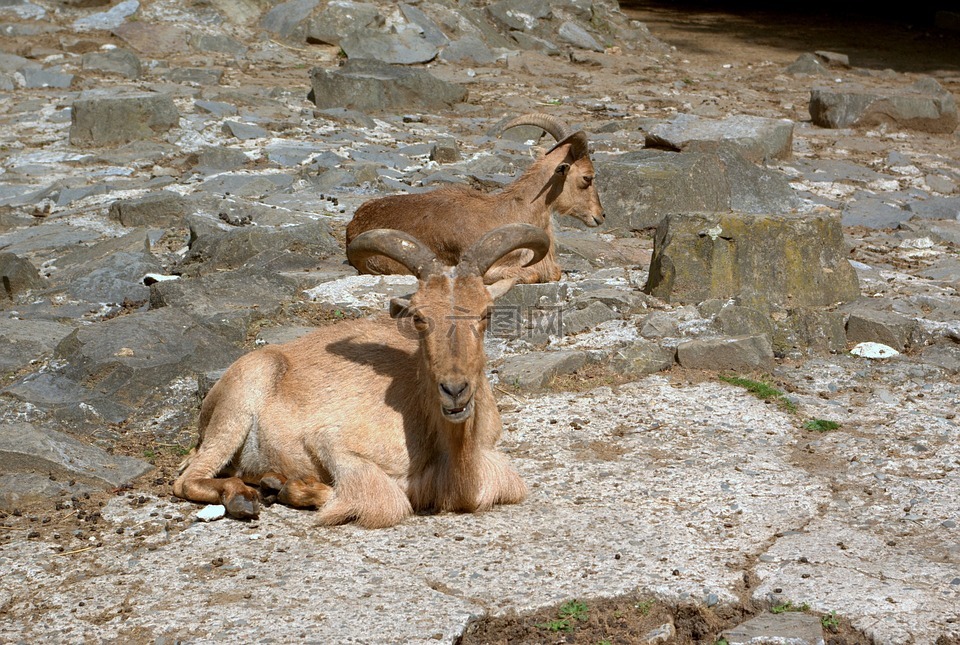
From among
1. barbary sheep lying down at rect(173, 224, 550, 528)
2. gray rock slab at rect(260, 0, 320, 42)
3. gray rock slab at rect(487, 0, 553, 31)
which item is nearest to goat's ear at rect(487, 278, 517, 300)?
barbary sheep lying down at rect(173, 224, 550, 528)

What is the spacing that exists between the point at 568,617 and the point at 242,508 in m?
1.85

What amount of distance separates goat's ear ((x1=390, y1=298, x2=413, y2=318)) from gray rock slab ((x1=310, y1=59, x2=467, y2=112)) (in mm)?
10559

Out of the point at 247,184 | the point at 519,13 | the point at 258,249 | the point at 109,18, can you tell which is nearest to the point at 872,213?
the point at 258,249

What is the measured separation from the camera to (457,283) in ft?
18.4

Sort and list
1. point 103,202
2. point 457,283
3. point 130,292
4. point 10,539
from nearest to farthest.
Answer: point 10,539, point 457,283, point 130,292, point 103,202

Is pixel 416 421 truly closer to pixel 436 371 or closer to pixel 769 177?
pixel 436 371

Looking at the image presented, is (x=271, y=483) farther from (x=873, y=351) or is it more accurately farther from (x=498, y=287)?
(x=873, y=351)

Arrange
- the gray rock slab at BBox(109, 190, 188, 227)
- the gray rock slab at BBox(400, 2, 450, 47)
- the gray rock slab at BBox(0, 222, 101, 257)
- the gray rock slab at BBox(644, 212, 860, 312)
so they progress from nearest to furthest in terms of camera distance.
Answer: the gray rock slab at BBox(644, 212, 860, 312)
the gray rock slab at BBox(0, 222, 101, 257)
the gray rock slab at BBox(109, 190, 188, 227)
the gray rock slab at BBox(400, 2, 450, 47)

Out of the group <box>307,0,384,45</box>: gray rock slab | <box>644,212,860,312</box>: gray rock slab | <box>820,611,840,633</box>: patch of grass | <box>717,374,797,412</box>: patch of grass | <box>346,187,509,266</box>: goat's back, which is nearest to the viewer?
<box>820,611,840,633</box>: patch of grass

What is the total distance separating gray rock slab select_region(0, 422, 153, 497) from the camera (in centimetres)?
583

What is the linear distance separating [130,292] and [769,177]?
6961 millimetres

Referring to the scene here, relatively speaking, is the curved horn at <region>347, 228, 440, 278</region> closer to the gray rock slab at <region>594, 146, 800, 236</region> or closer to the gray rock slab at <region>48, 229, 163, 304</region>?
the gray rock slab at <region>48, 229, 163, 304</region>

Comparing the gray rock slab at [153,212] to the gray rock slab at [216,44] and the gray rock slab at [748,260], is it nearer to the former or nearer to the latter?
the gray rock slab at [748,260]

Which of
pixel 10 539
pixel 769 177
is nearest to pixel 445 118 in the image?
pixel 769 177
